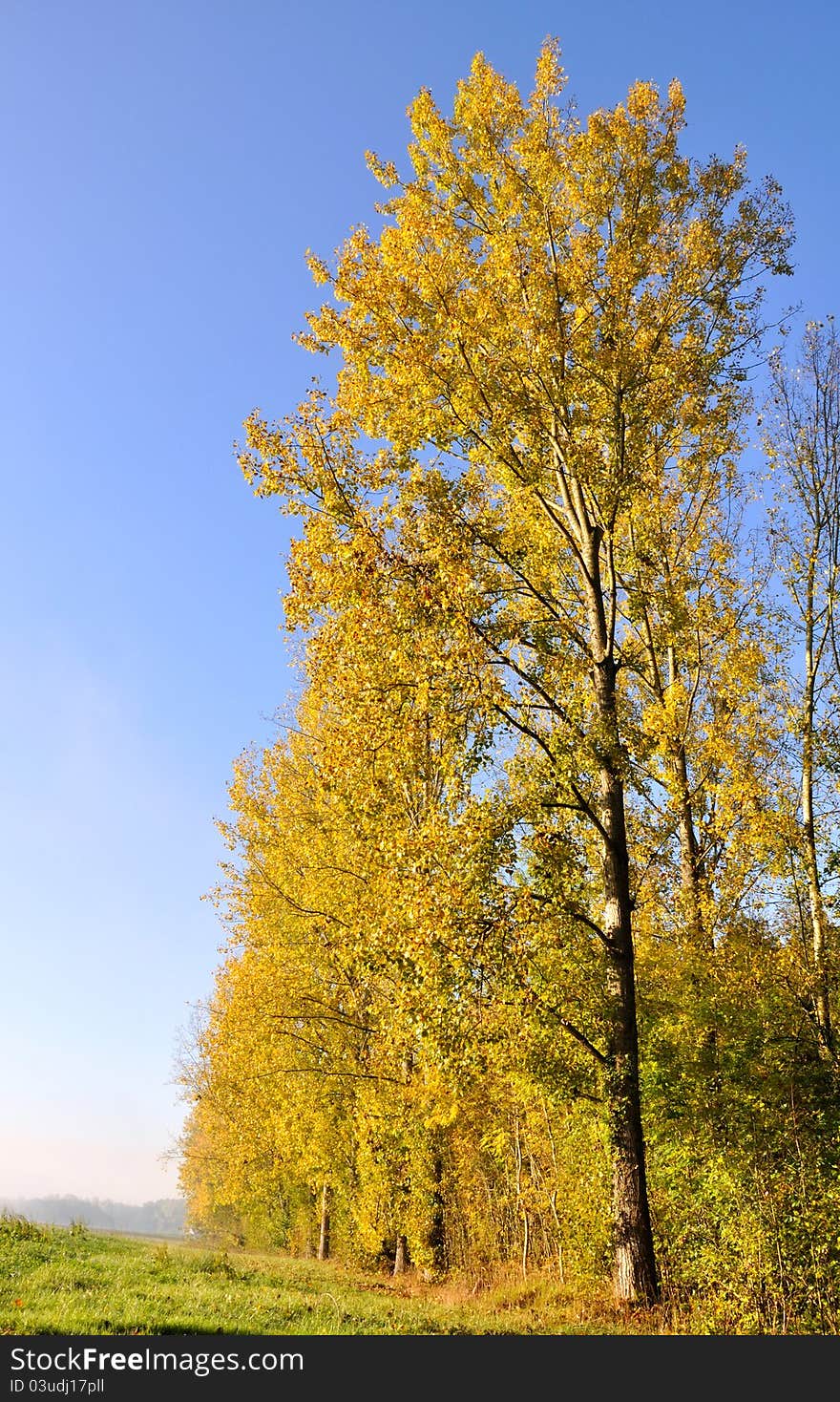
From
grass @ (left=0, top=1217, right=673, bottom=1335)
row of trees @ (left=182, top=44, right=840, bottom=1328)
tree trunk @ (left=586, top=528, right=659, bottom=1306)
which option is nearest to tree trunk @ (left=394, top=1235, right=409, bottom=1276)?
row of trees @ (left=182, top=44, right=840, bottom=1328)

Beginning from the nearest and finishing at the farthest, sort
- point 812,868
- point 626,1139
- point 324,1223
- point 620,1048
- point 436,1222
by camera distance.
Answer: point 626,1139, point 620,1048, point 812,868, point 436,1222, point 324,1223

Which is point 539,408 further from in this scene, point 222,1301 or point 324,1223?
point 324,1223

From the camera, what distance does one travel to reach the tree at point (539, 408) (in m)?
11.9

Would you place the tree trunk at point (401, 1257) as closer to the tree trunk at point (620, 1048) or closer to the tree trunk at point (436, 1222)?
the tree trunk at point (436, 1222)

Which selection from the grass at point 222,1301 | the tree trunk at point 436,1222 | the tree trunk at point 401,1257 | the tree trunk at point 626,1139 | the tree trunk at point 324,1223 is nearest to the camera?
the grass at point 222,1301

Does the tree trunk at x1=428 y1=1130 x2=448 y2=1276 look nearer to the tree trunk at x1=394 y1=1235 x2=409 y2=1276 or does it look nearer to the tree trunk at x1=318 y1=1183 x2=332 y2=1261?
the tree trunk at x1=394 y1=1235 x2=409 y2=1276

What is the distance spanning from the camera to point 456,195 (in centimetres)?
1466

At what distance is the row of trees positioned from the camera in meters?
10.4

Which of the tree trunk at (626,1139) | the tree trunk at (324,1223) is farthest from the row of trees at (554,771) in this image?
the tree trunk at (324,1223)

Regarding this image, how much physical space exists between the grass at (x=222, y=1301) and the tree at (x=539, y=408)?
6.87 ft

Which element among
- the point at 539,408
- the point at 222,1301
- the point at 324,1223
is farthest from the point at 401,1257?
the point at 539,408

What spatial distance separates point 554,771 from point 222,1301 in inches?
275

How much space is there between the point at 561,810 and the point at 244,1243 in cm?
3921

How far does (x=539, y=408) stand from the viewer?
13289 millimetres
